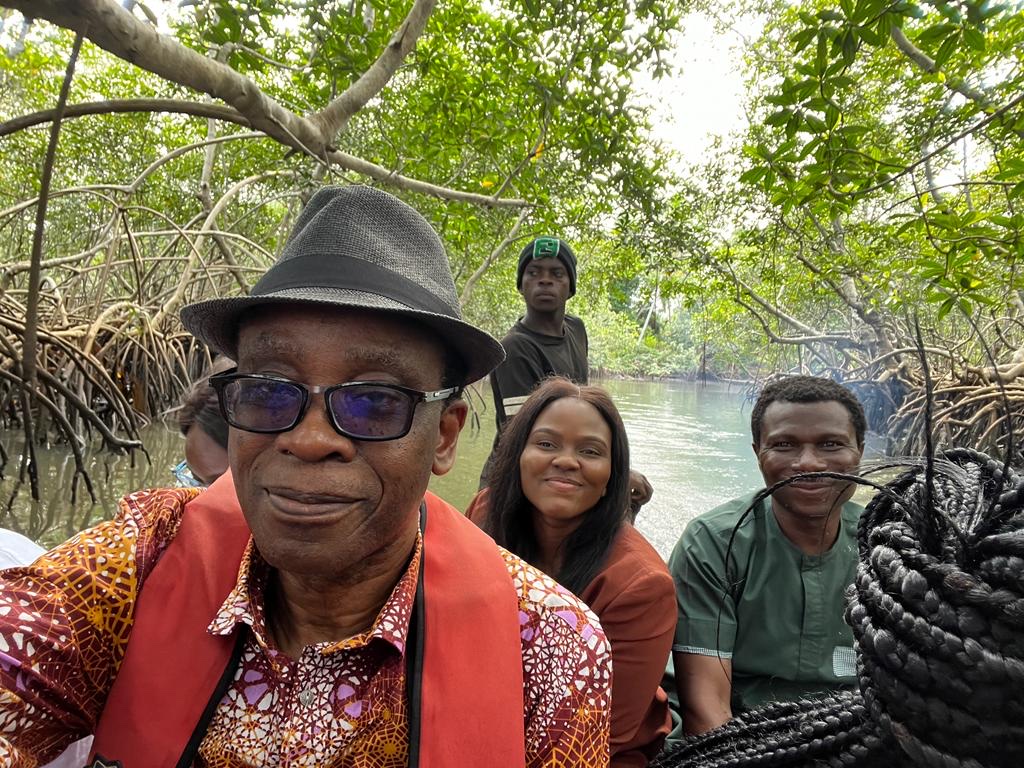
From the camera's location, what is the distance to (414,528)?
99cm

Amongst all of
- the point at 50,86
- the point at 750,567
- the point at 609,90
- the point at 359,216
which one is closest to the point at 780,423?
the point at 750,567

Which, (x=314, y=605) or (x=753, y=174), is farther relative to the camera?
(x=753, y=174)

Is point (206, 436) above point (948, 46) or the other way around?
the other way around

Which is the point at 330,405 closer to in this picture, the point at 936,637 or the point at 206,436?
the point at 936,637

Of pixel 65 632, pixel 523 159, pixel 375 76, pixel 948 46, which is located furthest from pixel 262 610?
pixel 523 159

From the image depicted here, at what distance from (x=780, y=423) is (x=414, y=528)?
4.18 feet

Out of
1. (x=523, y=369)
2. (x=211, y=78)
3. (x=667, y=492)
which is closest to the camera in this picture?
(x=211, y=78)

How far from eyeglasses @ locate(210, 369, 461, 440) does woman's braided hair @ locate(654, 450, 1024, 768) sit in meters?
0.60

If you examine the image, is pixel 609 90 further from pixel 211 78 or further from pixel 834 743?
pixel 834 743

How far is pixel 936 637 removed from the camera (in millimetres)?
513

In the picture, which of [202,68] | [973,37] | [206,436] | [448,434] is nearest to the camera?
[448,434]

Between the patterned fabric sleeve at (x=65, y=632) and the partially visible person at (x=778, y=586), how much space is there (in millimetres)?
1270

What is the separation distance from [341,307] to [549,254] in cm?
252

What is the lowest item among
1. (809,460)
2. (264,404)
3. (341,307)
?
(809,460)
